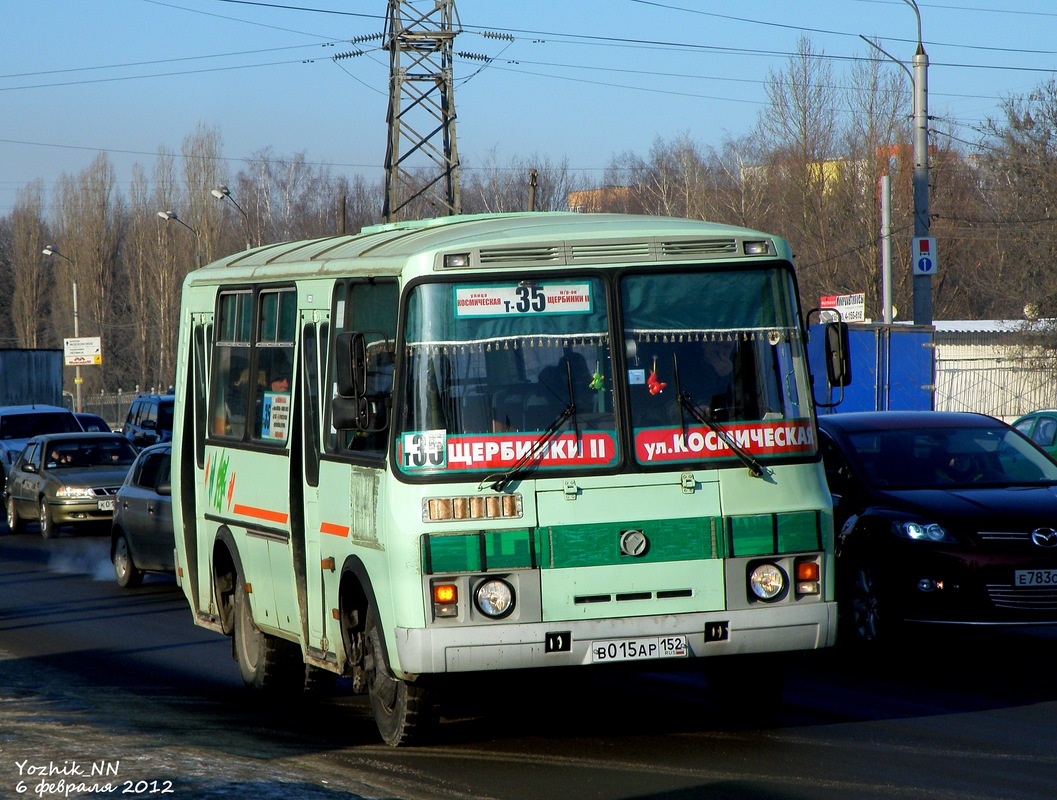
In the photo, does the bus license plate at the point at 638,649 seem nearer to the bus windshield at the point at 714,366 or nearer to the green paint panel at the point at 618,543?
the green paint panel at the point at 618,543

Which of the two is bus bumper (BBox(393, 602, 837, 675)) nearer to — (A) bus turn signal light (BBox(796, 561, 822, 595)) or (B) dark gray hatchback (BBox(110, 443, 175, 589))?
(A) bus turn signal light (BBox(796, 561, 822, 595))

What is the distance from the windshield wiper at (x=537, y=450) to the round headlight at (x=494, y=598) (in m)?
0.45

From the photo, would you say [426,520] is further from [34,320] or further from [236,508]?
[34,320]

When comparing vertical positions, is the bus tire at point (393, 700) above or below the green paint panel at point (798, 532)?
below

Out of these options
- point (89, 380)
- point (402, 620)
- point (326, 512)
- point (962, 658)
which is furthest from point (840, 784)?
point (89, 380)

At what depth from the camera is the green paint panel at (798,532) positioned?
24.5ft

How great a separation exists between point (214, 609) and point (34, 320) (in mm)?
86387

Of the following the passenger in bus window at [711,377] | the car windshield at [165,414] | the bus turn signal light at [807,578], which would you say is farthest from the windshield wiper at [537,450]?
the car windshield at [165,414]

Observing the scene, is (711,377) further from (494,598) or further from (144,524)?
(144,524)

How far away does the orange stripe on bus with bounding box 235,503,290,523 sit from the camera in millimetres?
8891

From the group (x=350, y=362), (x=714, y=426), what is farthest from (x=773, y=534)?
(x=350, y=362)

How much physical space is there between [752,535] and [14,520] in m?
20.6

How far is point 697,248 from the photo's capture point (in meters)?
7.67

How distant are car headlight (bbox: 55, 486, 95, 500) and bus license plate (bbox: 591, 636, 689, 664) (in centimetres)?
1760
